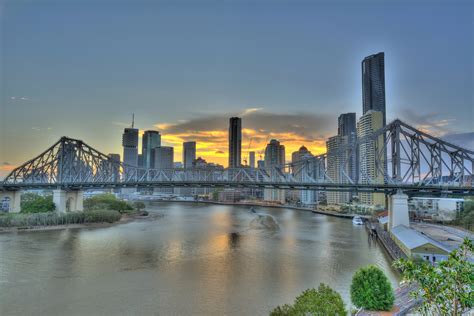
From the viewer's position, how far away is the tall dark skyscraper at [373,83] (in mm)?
142625

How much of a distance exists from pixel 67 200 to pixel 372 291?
46.3 meters

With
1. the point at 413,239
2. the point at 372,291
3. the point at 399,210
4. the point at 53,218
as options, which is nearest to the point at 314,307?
the point at 372,291

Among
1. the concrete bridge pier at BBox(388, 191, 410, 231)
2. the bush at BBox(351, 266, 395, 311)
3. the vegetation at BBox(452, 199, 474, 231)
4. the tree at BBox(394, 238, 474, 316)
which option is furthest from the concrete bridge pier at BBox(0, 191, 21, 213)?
the vegetation at BBox(452, 199, 474, 231)

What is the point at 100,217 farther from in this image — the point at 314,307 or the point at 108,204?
the point at 314,307

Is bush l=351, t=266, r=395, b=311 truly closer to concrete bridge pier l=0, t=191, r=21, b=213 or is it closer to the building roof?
the building roof

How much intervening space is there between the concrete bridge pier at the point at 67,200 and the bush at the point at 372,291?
136 ft

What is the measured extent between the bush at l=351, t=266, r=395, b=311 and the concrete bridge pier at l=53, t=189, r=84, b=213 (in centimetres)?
4143

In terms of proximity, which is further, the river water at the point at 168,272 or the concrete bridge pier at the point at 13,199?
the concrete bridge pier at the point at 13,199

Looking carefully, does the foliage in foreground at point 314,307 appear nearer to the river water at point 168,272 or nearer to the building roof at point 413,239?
the river water at point 168,272

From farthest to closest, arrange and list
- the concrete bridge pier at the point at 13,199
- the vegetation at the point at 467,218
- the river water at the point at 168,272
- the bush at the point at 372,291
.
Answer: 1. the concrete bridge pier at the point at 13,199
2. the vegetation at the point at 467,218
3. the river water at the point at 168,272
4. the bush at the point at 372,291

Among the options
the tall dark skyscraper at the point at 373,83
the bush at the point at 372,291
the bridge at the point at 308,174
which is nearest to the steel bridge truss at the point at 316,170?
the bridge at the point at 308,174

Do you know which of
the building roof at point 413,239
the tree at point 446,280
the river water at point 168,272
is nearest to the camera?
the tree at point 446,280

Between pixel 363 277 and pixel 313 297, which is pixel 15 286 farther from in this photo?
pixel 363 277

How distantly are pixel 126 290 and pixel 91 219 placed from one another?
27162 millimetres
